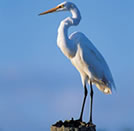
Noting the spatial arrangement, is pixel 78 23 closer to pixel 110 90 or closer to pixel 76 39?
pixel 76 39

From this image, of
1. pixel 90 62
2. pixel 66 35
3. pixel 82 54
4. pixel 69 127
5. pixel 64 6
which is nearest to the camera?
pixel 69 127

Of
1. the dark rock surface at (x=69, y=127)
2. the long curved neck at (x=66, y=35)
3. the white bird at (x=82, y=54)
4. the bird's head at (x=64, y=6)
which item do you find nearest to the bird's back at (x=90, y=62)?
the white bird at (x=82, y=54)

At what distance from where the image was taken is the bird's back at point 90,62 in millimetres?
8156

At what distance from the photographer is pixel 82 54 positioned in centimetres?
812

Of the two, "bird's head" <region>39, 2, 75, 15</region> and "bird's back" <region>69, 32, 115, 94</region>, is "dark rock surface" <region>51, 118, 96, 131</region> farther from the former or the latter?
"bird's head" <region>39, 2, 75, 15</region>

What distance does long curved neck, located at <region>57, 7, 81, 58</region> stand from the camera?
26.2 feet

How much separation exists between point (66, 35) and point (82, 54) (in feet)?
2.03

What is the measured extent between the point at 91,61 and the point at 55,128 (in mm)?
3050

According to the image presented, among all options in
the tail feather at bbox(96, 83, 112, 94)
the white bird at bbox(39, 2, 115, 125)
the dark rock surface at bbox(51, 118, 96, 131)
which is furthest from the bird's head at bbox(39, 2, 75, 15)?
the dark rock surface at bbox(51, 118, 96, 131)

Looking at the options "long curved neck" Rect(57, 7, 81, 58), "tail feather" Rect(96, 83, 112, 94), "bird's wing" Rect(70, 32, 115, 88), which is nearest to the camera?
"long curved neck" Rect(57, 7, 81, 58)

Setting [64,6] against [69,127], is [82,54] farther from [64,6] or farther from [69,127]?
[69,127]

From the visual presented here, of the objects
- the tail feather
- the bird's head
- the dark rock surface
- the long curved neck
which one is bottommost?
the dark rock surface

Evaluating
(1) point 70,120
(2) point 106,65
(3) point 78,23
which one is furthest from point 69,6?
(1) point 70,120

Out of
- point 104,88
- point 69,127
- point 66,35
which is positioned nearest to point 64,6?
point 66,35
